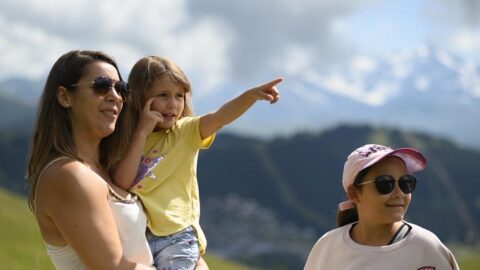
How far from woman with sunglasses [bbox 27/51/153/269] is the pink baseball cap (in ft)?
5.99

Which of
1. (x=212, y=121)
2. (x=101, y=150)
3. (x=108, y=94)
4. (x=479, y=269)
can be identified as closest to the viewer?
(x=108, y=94)

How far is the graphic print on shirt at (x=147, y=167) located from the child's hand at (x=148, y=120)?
242mm

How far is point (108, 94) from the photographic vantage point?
18.5ft

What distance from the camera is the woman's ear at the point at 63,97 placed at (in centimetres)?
559

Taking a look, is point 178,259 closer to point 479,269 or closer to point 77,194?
point 77,194

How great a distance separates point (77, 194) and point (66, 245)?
0.51 meters

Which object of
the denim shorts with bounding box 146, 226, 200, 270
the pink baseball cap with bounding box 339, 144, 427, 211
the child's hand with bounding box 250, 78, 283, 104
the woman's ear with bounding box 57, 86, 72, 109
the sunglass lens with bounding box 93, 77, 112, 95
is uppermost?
the child's hand with bounding box 250, 78, 283, 104

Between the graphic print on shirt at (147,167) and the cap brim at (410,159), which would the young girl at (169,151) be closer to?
the graphic print on shirt at (147,167)

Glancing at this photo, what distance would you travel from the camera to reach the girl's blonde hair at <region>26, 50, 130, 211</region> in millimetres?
5449

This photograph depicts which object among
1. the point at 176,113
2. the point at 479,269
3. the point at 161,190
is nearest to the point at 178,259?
the point at 161,190

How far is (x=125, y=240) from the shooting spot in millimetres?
5473

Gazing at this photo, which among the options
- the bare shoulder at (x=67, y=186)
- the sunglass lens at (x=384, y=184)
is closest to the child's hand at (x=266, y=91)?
the sunglass lens at (x=384, y=184)

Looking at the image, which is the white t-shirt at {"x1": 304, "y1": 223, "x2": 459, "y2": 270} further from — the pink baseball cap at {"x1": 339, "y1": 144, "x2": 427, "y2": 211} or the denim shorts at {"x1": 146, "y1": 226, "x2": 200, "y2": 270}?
the denim shorts at {"x1": 146, "y1": 226, "x2": 200, "y2": 270}

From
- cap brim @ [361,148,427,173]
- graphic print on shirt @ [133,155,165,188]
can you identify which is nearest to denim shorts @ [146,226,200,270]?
graphic print on shirt @ [133,155,165,188]
